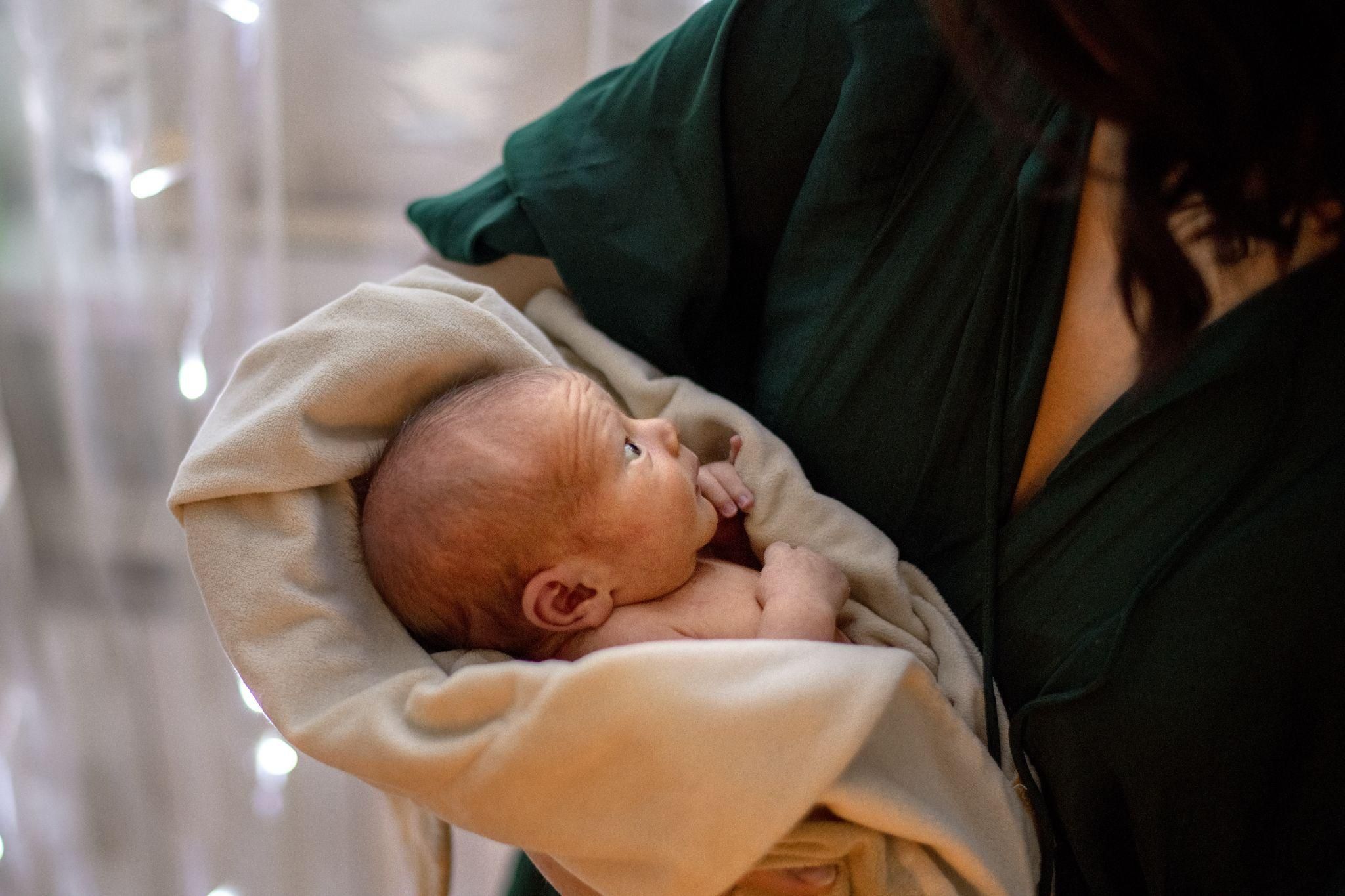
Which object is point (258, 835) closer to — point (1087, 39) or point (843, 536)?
point (843, 536)

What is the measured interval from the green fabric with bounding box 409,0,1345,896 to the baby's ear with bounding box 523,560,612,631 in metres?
0.22

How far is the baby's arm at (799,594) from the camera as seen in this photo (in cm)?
77

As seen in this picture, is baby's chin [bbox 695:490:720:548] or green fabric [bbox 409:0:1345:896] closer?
green fabric [bbox 409:0:1345:896]

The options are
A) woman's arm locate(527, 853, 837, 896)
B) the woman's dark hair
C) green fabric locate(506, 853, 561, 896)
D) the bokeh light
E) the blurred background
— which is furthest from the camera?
the bokeh light

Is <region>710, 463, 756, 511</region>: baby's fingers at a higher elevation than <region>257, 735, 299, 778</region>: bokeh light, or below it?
higher

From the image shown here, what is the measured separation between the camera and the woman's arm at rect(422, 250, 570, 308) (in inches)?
42.2

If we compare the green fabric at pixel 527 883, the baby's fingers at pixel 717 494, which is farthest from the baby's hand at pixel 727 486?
the green fabric at pixel 527 883

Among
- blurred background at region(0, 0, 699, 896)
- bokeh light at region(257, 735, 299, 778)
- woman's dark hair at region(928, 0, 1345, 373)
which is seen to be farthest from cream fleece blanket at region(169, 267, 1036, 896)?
bokeh light at region(257, 735, 299, 778)

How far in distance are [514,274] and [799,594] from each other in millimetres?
476

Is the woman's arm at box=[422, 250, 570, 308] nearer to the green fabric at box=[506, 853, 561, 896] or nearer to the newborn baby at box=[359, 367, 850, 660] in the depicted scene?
the newborn baby at box=[359, 367, 850, 660]

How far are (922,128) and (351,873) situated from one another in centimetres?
160

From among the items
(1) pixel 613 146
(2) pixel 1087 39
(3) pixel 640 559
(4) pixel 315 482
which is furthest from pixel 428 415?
(2) pixel 1087 39

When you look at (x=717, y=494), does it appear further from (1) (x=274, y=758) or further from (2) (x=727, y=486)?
(1) (x=274, y=758)

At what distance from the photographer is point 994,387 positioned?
81 centimetres
